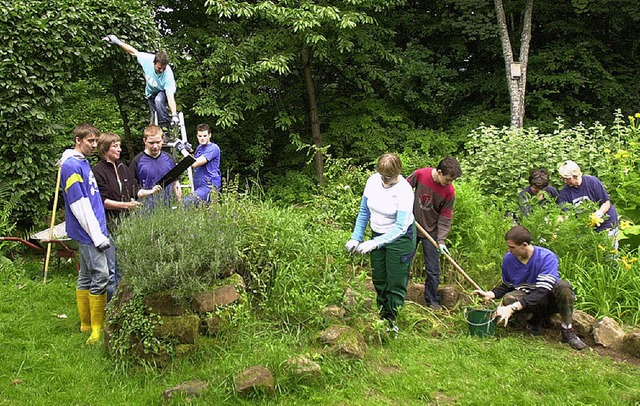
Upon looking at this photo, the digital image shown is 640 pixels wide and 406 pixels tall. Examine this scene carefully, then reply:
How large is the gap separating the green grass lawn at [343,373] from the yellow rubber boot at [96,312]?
14 centimetres

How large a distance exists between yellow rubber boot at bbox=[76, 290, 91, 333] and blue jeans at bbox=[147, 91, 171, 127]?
2.41 metres

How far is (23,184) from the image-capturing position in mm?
6551

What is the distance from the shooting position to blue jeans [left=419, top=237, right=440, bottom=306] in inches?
182

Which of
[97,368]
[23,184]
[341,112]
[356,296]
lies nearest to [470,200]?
[356,296]

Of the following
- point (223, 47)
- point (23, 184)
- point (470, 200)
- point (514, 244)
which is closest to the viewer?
point (514, 244)

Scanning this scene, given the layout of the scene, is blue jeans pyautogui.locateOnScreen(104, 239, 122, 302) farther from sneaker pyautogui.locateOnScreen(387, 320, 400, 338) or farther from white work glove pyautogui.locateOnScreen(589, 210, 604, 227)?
white work glove pyautogui.locateOnScreen(589, 210, 604, 227)

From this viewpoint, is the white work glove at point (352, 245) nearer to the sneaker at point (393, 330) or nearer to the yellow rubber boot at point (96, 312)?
the sneaker at point (393, 330)

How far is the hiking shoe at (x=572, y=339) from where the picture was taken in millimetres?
4021

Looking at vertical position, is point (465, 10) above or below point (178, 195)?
above

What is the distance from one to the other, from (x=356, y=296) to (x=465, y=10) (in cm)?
957

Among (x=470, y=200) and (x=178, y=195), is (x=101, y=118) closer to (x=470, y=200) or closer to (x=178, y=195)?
(x=178, y=195)

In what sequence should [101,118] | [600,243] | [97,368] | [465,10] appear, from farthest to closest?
[465,10] < [101,118] < [600,243] < [97,368]

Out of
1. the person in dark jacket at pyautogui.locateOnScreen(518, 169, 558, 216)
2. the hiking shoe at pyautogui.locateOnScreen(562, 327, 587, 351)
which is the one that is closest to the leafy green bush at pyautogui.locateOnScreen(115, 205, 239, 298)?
the hiking shoe at pyautogui.locateOnScreen(562, 327, 587, 351)

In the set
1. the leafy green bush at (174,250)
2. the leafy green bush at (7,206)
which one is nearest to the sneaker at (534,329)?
the leafy green bush at (174,250)
